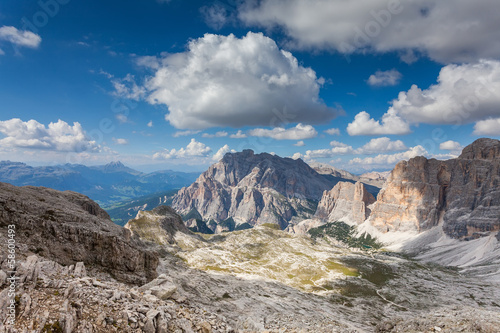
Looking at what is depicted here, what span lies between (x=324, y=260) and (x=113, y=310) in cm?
20091

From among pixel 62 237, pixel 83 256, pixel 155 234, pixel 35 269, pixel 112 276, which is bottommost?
pixel 155 234

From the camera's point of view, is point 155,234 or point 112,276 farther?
point 155,234

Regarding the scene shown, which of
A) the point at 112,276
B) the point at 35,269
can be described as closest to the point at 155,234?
the point at 112,276

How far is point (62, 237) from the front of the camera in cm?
4431

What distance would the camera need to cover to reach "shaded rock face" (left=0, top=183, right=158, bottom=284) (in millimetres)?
41250

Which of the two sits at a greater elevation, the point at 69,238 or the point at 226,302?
the point at 69,238

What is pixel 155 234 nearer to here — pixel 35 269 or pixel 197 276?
pixel 197 276

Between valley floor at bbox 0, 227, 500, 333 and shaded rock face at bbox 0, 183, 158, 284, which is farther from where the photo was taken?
shaded rock face at bbox 0, 183, 158, 284

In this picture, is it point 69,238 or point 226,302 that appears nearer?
point 69,238

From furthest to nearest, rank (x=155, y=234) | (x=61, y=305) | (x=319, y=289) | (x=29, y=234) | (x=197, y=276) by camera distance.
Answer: (x=155, y=234) < (x=319, y=289) < (x=197, y=276) < (x=29, y=234) < (x=61, y=305)

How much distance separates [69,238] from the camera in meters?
45.0

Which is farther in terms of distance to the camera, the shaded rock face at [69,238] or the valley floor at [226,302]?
the shaded rock face at [69,238]

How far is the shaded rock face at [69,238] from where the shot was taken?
41.2m

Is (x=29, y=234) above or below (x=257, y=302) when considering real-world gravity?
above
